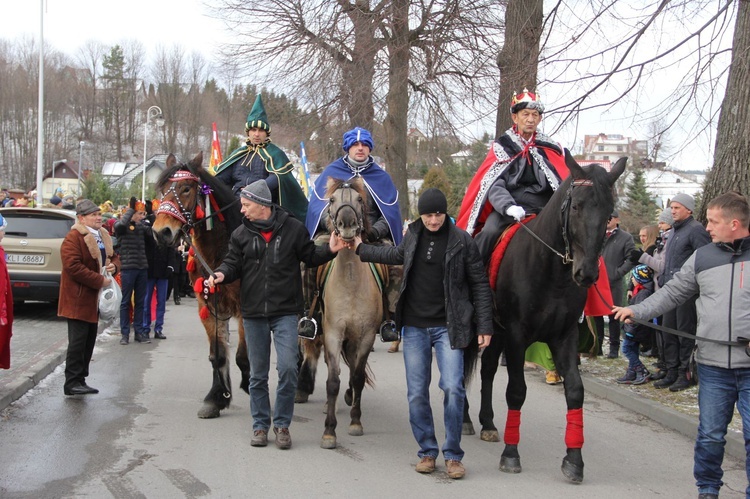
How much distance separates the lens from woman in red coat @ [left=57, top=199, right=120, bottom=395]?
855cm

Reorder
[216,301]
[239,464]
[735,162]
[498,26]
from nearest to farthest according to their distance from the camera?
[239,464] → [216,301] → [735,162] → [498,26]

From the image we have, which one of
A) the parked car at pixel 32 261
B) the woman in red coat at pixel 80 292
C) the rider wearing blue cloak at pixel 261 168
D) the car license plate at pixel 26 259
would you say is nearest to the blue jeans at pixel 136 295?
the parked car at pixel 32 261

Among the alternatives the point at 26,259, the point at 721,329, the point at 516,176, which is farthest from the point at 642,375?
the point at 26,259

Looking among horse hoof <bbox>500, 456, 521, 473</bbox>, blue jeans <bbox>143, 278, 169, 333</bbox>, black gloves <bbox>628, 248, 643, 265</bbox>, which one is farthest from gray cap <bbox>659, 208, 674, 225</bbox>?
blue jeans <bbox>143, 278, 169, 333</bbox>

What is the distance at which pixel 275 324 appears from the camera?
680cm

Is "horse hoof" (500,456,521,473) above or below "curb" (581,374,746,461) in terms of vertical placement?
above

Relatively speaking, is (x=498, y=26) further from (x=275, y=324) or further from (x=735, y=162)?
(x=275, y=324)

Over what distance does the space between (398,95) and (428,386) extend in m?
15.3

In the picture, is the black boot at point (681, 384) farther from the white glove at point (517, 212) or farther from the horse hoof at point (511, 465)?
the white glove at point (517, 212)

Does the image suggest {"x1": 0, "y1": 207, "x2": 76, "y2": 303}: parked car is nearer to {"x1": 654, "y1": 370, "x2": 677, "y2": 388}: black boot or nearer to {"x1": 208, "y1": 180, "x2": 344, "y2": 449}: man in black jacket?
{"x1": 208, "y1": 180, "x2": 344, "y2": 449}: man in black jacket

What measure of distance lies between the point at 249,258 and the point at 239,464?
1709 millimetres

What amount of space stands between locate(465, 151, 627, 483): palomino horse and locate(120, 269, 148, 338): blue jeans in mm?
8197

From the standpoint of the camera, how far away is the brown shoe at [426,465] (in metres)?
6.04

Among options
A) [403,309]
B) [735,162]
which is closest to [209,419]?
A: [403,309]
